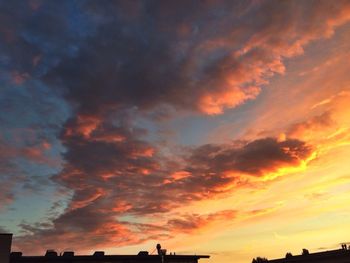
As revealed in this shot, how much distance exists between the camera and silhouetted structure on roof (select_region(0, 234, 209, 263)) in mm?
39906

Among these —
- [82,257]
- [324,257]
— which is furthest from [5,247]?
[324,257]

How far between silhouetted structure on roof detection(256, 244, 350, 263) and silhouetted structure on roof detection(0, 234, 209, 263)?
17336 millimetres

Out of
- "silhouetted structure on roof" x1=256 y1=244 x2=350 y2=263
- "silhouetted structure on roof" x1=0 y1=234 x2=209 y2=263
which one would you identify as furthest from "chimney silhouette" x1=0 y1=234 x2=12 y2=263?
"silhouetted structure on roof" x1=256 y1=244 x2=350 y2=263

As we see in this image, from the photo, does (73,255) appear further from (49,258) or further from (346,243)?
(346,243)

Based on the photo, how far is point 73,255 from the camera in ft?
148

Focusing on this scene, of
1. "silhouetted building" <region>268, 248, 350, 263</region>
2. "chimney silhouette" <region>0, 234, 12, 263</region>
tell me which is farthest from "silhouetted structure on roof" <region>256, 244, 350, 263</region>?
"chimney silhouette" <region>0, 234, 12, 263</region>

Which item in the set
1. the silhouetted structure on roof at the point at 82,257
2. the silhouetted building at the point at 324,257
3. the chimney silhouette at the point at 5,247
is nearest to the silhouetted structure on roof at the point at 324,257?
the silhouetted building at the point at 324,257

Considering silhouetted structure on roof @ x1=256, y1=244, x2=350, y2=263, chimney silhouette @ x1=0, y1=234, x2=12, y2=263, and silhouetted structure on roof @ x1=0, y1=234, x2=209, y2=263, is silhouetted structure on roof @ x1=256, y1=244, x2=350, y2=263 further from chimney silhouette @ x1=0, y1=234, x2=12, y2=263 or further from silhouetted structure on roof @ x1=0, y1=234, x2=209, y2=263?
chimney silhouette @ x1=0, y1=234, x2=12, y2=263

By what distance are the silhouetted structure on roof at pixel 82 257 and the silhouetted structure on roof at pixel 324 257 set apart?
17.3 meters

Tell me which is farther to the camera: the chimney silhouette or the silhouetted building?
the silhouetted building

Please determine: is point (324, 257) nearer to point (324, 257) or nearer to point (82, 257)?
point (324, 257)

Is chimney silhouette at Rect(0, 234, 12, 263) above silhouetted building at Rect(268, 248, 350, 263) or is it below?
above

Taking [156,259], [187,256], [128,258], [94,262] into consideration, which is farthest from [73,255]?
[187,256]

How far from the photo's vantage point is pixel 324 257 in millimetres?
56750
